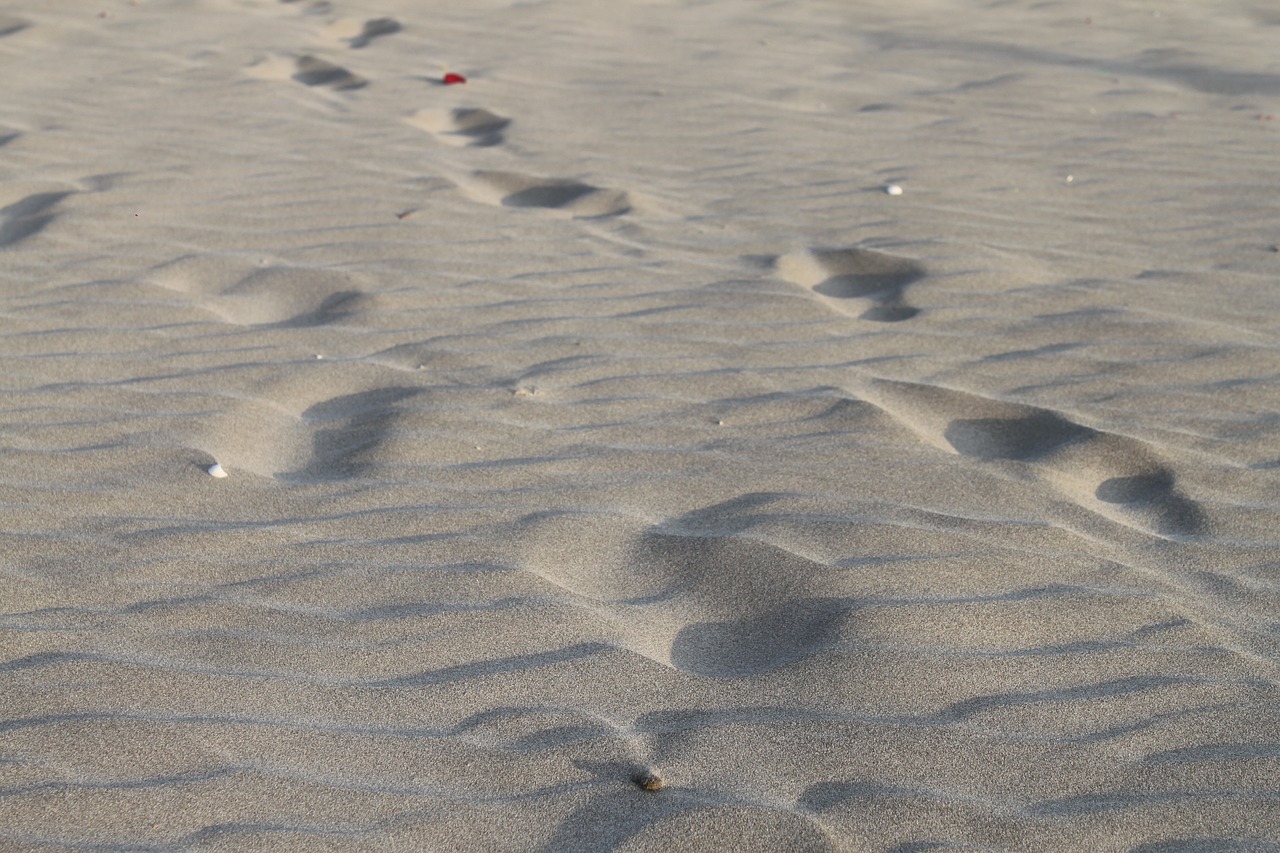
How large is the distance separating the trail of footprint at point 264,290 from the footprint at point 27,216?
0.60 meters

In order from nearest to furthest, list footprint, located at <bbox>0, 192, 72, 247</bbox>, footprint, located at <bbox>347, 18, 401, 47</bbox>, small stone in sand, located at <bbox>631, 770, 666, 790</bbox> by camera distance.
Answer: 1. small stone in sand, located at <bbox>631, 770, 666, 790</bbox>
2. footprint, located at <bbox>0, 192, 72, 247</bbox>
3. footprint, located at <bbox>347, 18, 401, 47</bbox>

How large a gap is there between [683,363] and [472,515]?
0.89m

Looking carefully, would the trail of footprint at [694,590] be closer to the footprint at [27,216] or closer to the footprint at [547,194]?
the footprint at [547,194]

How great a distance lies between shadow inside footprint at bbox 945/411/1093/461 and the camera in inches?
104

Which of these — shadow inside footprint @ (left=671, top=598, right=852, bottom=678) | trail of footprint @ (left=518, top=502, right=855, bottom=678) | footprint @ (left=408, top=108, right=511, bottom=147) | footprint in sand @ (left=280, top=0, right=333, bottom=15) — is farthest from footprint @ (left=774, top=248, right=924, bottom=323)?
footprint in sand @ (left=280, top=0, right=333, bottom=15)

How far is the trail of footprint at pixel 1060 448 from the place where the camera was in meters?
2.42

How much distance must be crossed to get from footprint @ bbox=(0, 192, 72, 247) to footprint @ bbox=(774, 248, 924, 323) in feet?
7.81

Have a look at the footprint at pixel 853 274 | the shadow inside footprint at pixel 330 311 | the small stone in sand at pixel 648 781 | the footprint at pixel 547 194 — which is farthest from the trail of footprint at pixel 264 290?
the small stone in sand at pixel 648 781

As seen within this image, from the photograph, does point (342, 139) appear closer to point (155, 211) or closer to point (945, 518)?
point (155, 211)

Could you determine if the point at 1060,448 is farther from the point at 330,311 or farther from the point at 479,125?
the point at 479,125

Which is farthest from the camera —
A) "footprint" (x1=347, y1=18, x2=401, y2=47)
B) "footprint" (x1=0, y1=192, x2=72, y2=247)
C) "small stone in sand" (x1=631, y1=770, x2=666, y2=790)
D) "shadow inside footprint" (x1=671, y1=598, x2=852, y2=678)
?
"footprint" (x1=347, y1=18, x2=401, y2=47)

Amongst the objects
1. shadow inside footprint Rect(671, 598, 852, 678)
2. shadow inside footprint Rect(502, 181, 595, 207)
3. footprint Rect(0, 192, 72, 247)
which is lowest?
shadow inside footprint Rect(671, 598, 852, 678)

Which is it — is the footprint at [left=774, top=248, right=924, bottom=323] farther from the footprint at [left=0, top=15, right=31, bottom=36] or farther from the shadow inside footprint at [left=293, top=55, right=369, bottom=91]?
the footprint at [left=0, top=15, right=31, bottom=36]

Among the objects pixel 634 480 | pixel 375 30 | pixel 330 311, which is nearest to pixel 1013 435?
pixel 634 480
